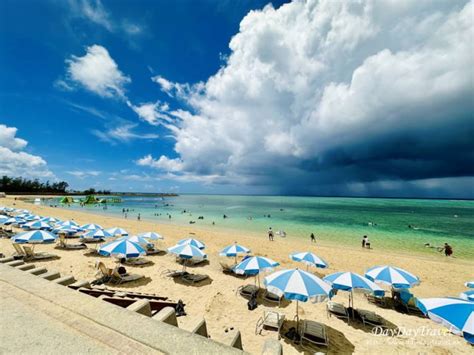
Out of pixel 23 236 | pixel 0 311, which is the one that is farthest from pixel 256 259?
pixel 23 236

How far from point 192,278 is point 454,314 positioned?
941 cm

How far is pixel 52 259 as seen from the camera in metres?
12.5

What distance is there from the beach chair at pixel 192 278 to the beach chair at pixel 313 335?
5414 mm

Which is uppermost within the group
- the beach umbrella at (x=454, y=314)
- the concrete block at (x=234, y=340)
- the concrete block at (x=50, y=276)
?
the concrete block at (x=50, y=276)

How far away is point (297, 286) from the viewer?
20.6 feet

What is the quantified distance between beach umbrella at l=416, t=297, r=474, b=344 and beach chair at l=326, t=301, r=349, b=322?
10.2ft

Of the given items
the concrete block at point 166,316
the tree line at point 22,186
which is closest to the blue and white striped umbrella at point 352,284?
the concrete block at point 166,316

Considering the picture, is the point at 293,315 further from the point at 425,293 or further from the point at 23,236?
the point at 23,236

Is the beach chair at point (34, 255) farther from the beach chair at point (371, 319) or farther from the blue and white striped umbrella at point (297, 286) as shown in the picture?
the beach chair at point (371, 319)

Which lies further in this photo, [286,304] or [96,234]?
[96,234]

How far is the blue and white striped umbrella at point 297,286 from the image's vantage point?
6091mm

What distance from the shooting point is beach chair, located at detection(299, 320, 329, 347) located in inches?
251

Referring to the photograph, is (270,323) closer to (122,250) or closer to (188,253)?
(188,253)

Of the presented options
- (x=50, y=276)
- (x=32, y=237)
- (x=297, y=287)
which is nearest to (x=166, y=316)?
(x=50, y=276)
